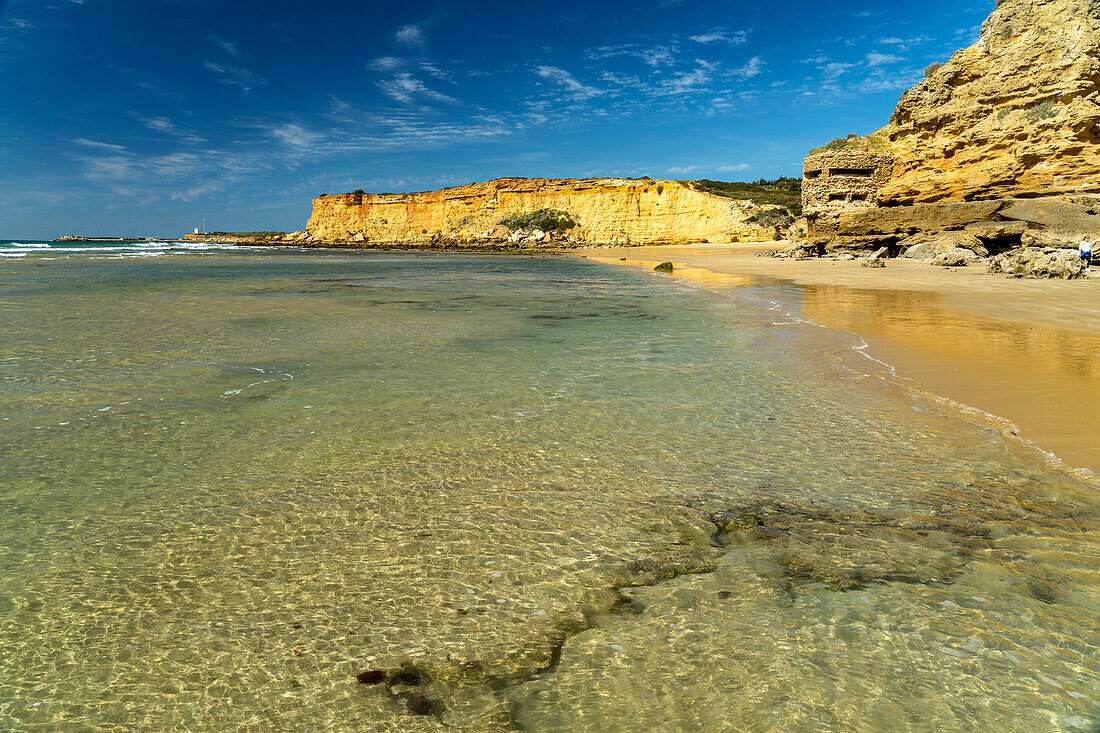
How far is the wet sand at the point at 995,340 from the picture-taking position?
3.96 meters

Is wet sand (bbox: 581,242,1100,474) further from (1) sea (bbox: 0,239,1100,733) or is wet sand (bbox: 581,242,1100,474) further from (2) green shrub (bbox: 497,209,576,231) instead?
(2) green shrub (bbox: 497,209,576,231)

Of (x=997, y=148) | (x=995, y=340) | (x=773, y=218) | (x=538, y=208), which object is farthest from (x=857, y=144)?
(x=538, y=208)

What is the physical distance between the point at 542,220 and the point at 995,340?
5617 centimetres

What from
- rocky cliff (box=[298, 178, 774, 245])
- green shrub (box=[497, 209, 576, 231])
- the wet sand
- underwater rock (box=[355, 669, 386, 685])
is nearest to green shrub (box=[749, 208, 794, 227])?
rocky cliff (box=[298, 178, 774, 245])

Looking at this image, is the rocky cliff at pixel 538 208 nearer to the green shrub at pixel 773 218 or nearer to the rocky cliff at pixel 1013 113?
the green shrub at pixel 773 218

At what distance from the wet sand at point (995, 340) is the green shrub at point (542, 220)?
47.0 m

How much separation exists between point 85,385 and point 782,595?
5.29 meters

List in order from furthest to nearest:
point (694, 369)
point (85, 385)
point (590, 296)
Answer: point (590, 296) < point (694, 369) < point (85, 385)

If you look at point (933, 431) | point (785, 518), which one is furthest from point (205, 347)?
point (933, 431)

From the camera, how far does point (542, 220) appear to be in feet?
199

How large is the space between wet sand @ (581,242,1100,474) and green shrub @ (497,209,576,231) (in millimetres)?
46966

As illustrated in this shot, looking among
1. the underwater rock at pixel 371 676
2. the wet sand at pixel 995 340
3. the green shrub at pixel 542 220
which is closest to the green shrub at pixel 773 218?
the green shrub at pixel 542 220

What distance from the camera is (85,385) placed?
15.8 feet

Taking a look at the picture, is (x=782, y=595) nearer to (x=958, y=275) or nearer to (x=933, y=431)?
(x=933, y=431)
